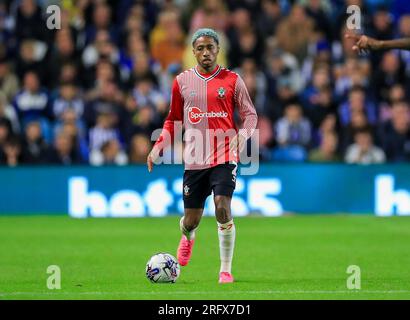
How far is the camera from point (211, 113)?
10969 mm

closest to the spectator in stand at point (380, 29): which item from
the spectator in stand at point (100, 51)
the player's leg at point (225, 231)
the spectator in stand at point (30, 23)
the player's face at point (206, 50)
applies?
the spectator in stand at point (100, 51)

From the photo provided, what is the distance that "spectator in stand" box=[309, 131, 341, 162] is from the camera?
65.0 feet

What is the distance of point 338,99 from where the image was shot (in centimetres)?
2098

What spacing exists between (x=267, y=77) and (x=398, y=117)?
2.73 metres

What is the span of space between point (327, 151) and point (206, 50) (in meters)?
9.34

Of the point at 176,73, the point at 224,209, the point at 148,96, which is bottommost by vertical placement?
the point at 224,209

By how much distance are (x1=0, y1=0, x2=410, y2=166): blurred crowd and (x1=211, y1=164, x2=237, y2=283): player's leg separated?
8778mm

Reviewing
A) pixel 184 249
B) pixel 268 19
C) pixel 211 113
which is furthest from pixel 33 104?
pixel 211 113

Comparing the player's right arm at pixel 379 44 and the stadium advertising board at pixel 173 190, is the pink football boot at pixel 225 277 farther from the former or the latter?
the stadium advertising board at pixel 173 190

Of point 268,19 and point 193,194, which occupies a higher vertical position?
point 268,19

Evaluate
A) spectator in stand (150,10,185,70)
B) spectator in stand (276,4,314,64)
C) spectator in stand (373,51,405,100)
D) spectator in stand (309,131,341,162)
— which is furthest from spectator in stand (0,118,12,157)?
spectator in stand (373,51,405,100)

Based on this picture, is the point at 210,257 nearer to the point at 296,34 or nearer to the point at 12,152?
the point at 12,152

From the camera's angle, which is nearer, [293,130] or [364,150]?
[364,150]
